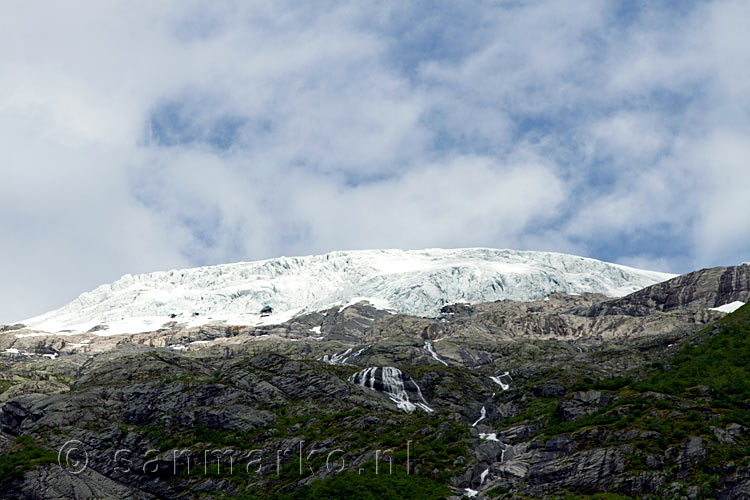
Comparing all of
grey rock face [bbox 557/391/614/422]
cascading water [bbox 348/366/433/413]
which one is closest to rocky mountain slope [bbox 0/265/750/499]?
grey rock face [bbox 557/391/614/422]

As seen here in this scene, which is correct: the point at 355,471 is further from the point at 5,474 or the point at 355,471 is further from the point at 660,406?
the point at 5,474

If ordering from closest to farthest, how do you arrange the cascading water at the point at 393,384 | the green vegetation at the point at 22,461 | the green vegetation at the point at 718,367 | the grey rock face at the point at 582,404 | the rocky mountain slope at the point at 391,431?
the rocky mountain slope at the point at 391,431 < the green vegetation at the point at 718,367 < the green vegetation at the point at 22,461 < the grey rock face at the point at 582,404 < the cascading water at the point at 393,384

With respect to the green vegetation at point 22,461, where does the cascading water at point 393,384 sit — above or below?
above

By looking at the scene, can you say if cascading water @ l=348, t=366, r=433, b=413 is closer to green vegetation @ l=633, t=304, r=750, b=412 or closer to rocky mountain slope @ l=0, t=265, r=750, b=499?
rocky mountain slope @ l=0, t=265, r=750, b=499

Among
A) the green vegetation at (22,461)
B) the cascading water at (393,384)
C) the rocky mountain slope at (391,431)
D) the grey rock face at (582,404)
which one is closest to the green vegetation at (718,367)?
the rocky mountain slope at (391,431)

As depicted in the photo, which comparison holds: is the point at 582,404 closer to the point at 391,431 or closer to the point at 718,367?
the point at 718,367

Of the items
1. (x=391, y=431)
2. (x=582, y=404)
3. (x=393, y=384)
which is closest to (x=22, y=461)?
(x=391, y=431)

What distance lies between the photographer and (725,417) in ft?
272

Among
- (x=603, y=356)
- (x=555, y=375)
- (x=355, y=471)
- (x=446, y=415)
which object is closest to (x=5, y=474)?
(x=355, y=471)

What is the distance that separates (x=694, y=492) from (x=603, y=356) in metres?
112

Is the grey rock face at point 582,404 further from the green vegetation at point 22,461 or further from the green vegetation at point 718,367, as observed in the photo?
the green vegetation at point 22,461

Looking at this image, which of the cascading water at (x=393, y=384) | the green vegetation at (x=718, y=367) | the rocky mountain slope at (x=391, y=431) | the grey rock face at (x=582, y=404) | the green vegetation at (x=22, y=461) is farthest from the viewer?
Result: the cascading water at (x=393, y=384)

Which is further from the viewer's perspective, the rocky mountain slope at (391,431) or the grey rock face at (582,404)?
the grey rock face at (582,404)

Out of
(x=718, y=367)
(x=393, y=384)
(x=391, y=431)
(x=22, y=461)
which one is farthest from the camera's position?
(x=393, y=384)
